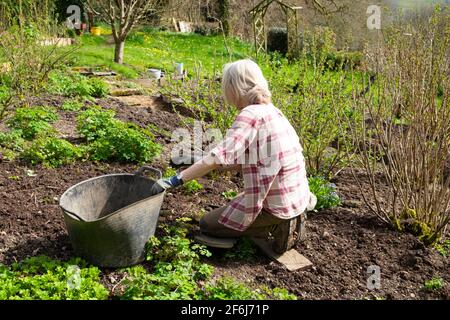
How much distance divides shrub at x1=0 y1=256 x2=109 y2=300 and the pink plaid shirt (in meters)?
1.03

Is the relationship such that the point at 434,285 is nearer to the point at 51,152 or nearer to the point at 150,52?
the point at 51,152

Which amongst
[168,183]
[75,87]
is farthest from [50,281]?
[75,87]

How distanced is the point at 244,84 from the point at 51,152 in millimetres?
2624

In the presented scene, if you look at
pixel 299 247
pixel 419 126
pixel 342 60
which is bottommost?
pixel 299 247

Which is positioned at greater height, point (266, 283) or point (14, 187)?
point (14, 187)

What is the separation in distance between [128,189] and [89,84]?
5348 mm

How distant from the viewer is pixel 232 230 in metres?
3.79

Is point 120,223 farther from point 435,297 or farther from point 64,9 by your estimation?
point 64,9

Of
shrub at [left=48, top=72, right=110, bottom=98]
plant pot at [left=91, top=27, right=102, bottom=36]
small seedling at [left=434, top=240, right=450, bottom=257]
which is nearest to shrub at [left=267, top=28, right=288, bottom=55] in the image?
plant pot at [left=91, top=27, right=102, bottom=36]

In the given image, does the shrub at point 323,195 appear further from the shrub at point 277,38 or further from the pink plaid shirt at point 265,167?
the shrub at point 277,38

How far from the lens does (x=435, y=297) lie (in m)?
3.53

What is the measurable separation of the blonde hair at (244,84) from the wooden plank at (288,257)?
3.63 ft

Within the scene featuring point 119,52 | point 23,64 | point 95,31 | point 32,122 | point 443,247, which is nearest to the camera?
point 443,247
